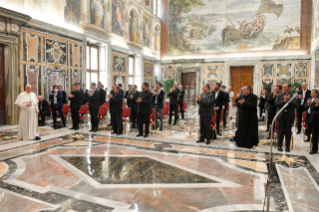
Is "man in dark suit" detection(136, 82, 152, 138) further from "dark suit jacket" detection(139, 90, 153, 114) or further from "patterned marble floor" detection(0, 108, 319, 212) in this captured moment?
"patterned marble floor" detection(0, 108, 319, 212)

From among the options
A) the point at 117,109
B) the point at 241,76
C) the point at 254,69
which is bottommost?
the point at 117,109

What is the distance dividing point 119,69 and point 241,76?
31.2ft

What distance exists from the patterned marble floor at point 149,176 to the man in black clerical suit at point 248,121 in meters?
0.30

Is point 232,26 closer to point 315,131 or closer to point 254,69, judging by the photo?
point 254,69

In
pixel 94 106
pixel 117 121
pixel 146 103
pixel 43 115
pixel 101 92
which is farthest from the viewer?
pixel 43 115

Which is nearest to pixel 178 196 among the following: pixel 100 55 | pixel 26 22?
pixel 26 22

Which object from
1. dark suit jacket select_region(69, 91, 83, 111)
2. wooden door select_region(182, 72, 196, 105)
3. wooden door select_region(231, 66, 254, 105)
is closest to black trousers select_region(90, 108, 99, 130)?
dark suit jacket select_region(69, 91, 83, 111)

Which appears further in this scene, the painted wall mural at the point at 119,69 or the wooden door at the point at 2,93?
the painted wall mural at the point at 119,69

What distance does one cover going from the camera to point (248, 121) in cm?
629

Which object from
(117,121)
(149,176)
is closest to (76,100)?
(117,121)

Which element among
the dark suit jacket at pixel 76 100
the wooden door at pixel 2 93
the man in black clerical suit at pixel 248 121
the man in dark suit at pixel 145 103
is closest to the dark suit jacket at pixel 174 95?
the man in dark suit at pixel 145 103

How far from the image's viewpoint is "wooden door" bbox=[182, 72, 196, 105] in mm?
20156

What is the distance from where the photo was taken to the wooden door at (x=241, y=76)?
1841 cm

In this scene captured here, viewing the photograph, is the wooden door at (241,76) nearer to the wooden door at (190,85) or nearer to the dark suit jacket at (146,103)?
the wooden door at (190,85)
